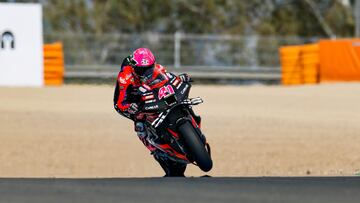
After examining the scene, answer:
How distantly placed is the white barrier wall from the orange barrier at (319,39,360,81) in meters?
8.01

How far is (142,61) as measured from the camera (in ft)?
28.8

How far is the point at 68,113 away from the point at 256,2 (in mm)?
25697

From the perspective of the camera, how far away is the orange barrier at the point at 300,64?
27438 mm

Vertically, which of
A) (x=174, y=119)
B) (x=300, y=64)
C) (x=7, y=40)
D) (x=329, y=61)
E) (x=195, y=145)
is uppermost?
(x=174, y=119)

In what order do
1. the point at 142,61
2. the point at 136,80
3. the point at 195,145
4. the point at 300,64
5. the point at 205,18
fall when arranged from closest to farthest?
the point at 195,145 < the point at 142,61 < the point at 136,80 < the point at 300,64 < the point at 205,18

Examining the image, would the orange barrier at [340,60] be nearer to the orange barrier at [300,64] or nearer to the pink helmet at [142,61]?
the orange barrier at [300,64]

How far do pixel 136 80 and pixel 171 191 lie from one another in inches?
145

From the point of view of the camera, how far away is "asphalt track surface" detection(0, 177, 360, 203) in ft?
17.1

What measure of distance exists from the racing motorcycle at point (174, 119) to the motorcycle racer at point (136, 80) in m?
0.06

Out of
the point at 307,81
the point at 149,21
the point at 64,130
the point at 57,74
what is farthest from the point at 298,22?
the point at 64,130

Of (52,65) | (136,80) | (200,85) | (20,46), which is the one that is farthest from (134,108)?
(200,85)

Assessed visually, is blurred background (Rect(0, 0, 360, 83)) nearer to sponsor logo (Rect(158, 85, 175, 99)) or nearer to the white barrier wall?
the white barrier wall

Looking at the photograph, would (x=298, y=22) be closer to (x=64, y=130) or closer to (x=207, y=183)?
(x=64, y=130)

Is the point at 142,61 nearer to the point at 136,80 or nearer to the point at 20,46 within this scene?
the point at 136,80
